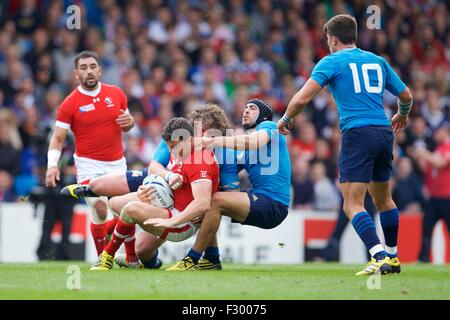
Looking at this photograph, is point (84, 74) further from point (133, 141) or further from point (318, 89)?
point (133, 141)

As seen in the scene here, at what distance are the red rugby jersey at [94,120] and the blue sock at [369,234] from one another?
11.7 ft

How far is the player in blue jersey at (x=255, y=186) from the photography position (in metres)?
9.58

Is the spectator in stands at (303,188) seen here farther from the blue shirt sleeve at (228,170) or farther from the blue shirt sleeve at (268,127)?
the blue shirt sleeve at (268,127)

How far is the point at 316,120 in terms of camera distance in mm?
19125

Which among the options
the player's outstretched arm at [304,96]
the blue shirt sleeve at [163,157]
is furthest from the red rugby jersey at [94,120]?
the player's outstretched arm at [304,96]

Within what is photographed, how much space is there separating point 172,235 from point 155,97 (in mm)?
8464

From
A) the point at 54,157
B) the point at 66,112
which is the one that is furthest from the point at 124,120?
the point at 54,157

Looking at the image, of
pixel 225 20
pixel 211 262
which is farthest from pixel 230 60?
pixel 211 262

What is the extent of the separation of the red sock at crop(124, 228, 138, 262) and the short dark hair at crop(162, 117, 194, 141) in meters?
1.22

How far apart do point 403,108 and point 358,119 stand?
3.01 ft

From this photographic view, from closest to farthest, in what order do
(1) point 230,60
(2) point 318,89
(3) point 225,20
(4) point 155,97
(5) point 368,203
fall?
(2) point 318,89, (5) point 368,203, (4) point 155,97, (1) point 230,60, (3) point 225,20

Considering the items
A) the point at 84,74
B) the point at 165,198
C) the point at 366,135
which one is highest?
the point at 84,74

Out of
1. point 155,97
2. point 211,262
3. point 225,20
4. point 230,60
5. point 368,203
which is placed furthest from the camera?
point 225,20

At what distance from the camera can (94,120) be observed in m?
11.4
